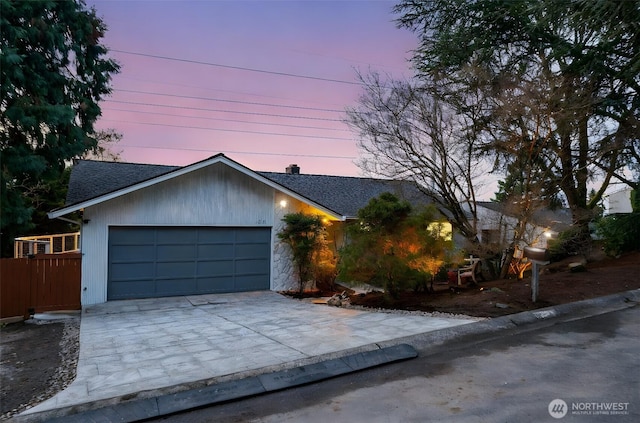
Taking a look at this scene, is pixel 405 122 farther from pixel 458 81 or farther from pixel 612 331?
pixel 612 331

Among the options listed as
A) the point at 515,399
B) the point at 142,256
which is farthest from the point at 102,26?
the point at 515,399

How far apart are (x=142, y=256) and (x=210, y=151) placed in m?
14.2

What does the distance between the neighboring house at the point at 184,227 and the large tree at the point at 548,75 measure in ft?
9.45

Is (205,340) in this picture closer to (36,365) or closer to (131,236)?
(36,365)

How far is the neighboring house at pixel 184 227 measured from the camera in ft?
34.6

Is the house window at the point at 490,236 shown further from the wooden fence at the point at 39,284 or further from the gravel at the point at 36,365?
the wooden fence at the point at 39,284

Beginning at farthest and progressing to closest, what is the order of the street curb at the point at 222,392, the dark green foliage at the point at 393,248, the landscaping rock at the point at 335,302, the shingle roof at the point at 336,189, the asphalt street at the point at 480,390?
the shingle roof at the point at 336,189, the landscaping rock at the point at 335,302, the dark green foliage at the point at 393,248, the street curb at the point at 222,392, the asphalt street at the point at 480,390

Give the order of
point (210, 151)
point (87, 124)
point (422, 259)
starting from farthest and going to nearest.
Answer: point (210, 151) → point (87, 124) → point (422, 259)

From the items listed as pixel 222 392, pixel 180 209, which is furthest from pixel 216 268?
pixel 222 392

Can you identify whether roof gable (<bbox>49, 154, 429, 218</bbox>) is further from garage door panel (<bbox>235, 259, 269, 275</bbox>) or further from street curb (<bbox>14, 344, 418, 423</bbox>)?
street curb (<bbox>14, 344, 418, 423</bbox>)

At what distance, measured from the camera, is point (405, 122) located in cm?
1005
